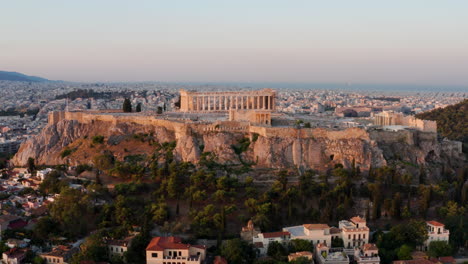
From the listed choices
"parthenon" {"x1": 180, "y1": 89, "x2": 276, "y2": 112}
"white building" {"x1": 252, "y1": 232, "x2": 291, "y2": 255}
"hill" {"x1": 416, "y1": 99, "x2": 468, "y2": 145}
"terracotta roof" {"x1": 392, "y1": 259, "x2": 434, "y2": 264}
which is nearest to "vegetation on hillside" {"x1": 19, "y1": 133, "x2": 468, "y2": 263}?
"white building" {"x1": 252, "y1": 232, "x2": 291, "y2": 255}

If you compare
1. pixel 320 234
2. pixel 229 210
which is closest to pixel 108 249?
pixel 229 210

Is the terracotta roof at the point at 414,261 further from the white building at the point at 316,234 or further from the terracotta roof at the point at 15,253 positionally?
the terracotta roof at the point at 15,253

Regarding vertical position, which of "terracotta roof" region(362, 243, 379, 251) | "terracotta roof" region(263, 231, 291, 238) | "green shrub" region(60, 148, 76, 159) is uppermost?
"green shrub" region(60, 148, 76, 159)

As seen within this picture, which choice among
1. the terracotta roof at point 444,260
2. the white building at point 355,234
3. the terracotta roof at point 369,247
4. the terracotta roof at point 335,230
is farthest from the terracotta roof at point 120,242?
the terracotta roof at point 444,260

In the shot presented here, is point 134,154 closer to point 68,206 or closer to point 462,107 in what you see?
point 68,206

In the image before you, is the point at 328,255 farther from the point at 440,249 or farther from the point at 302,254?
the point at 440,249

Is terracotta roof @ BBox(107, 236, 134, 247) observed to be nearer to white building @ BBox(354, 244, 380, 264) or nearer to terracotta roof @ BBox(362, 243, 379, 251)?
white building @ BBox(354, 244, 380, 264)

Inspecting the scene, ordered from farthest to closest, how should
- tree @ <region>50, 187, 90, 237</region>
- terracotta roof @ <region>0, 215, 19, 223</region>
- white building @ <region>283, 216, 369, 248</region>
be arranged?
terracotta roof @ <region>0, 215, 19, 223</region>, tree @ <region>50, 187, 90, 237</region>, white building @ <region>283, 216, 369, 248</region>
